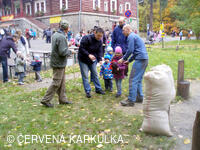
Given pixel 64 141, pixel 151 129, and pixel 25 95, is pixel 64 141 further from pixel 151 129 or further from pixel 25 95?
pixel 25 95

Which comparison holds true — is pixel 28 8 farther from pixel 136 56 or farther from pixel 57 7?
pixel 136 56

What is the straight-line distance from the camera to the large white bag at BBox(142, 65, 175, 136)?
3.78 meters

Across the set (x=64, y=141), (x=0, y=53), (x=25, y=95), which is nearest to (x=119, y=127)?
(x=64, y=141)

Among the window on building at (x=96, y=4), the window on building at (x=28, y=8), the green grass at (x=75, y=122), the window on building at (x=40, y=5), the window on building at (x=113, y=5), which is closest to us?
the green grass at (x=75, y=122)

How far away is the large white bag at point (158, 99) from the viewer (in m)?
3.78

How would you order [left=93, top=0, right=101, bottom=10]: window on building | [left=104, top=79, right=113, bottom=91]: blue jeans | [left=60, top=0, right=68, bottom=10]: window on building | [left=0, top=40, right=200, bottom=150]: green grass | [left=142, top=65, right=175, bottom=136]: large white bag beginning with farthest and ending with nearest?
[left=93, top=0, right=101, bottom=10]: window on building < [left=60, top=0, right=68, bottom=10]: window on building < [left=104, top=79, right=113, bottom=91]: blue jeans < [left=142, top=65, right=175, bottom=136]: large white bag < [left=0, top=40, right=200, bottom=150]: green grass

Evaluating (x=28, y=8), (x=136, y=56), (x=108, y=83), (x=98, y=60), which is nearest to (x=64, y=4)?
(x=28, y=8)

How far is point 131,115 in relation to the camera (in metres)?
4.90

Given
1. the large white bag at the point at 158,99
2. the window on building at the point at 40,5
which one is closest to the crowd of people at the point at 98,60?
the large white bag at the point at 158,99

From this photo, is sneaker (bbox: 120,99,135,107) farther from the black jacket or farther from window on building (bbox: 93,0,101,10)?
window on building (bbox: 93,0,101,10)

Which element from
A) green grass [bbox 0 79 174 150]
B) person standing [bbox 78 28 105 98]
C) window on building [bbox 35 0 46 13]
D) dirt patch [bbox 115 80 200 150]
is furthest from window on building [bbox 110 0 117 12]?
green grass [bbox 0 79 174 150]

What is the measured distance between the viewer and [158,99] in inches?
150

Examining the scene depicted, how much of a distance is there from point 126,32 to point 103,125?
2260mm

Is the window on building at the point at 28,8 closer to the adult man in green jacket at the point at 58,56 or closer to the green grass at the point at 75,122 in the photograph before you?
the green grass at the point at 75,122
